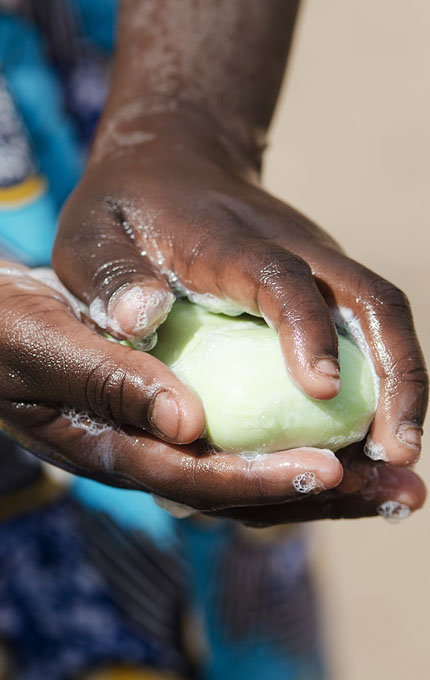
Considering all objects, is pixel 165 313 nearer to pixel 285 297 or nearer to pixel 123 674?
pixel 285 297

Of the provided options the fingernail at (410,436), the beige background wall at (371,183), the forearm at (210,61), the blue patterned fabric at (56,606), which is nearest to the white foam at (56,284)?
the forearm at (210,61)

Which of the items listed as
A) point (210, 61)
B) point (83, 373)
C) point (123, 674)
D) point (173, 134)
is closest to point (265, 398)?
point (83, 373)

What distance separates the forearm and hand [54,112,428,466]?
20cm

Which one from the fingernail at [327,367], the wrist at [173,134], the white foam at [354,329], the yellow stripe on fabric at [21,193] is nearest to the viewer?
the fingernail at [327,367]

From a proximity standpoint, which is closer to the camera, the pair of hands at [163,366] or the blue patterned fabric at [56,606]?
the pair of hands at [163,366]

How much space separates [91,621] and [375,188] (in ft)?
10.2

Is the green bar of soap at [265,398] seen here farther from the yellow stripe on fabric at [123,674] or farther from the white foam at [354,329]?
the yellow stripe on fabric at [123,674]

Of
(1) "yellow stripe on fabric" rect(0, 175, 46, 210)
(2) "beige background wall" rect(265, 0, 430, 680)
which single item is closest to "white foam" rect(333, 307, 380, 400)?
(1) "yellow stripe on fabric" rect(0, 175, 46, 210)

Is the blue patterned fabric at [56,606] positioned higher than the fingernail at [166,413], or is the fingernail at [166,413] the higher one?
the fingernail at [166,413]

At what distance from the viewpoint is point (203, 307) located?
43.1 inches

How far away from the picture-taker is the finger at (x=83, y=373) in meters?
0.93

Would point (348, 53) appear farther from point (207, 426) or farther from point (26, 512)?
point (207, 426)

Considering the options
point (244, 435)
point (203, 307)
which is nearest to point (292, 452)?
point (244, 435)

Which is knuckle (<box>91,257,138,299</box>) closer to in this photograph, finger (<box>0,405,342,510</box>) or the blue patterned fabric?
finger (<box>0,405,342,510</box>)
